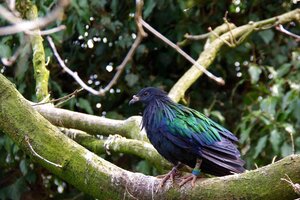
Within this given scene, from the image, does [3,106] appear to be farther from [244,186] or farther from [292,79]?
[292,79]

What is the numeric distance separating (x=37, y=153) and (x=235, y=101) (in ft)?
12.0

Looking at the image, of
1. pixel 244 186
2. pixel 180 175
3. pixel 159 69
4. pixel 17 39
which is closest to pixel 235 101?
pixel 159 69

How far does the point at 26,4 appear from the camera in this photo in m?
5.34

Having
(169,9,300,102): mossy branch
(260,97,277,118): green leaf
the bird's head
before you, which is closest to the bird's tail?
the bird's head

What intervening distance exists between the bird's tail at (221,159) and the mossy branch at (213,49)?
1262 mm

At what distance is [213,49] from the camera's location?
568 centimetres

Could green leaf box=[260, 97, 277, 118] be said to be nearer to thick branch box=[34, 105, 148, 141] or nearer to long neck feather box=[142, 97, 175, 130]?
thick branch box=[34, 105, 148, 141]

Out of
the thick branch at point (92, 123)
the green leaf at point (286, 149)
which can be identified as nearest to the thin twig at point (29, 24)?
the thick branch at point (92, 123)

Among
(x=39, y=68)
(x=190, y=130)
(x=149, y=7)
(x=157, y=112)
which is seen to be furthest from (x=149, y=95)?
(x=149, y=7)

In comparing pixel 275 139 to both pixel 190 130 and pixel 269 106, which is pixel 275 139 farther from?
pixel 190 130

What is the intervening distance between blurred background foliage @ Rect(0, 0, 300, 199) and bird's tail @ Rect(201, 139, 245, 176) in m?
1.49

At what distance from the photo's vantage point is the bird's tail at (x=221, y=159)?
3.88 meters

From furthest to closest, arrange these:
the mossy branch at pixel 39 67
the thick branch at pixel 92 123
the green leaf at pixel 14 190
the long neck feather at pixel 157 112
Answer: the green leaf at pixel 14 190 → the mossy branch at pixel 39 67 → the thick branch at pixel 92 123 → the long neck feather at pixel 157 112

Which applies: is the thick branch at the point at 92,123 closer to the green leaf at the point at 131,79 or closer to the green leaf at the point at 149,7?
the green leaf at the point at 149,7
